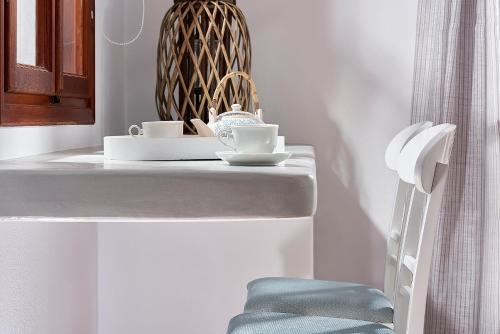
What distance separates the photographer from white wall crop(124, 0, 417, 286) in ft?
8.09

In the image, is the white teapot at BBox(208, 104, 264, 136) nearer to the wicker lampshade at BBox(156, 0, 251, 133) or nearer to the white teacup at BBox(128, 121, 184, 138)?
the white teacup at BBox(128, 121, 184, 138)

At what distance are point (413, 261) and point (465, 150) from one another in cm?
111

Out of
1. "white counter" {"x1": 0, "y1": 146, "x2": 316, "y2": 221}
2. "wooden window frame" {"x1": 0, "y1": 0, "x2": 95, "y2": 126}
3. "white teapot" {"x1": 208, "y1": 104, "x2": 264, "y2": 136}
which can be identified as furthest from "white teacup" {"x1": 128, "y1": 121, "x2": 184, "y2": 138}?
"white counter" {"x1": 0, "y1": 146, "x2": 316, "y2": 221}

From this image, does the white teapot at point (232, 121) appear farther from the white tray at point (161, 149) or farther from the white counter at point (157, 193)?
the white counter at point (157, 193)

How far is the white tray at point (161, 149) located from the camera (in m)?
1.33

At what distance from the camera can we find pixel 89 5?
2.04 meters

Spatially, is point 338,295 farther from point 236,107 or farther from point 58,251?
point 58,251

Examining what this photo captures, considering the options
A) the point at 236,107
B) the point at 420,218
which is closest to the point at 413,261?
the point at 420,218

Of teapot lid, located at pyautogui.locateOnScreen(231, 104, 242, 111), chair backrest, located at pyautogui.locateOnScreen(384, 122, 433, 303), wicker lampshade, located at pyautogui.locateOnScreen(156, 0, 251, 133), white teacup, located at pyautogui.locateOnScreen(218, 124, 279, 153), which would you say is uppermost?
wicker lampshade, located at pyautogui.locateOnScreen(156, 0, 251, 133)

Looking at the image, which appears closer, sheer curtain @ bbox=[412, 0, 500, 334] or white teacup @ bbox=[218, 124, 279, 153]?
white teacup @ bbox=[218, 124, 279, 153]

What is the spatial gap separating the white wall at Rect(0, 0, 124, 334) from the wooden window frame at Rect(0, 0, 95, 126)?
0.03 meters

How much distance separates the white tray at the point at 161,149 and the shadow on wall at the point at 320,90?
113 cm

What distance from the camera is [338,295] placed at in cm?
159

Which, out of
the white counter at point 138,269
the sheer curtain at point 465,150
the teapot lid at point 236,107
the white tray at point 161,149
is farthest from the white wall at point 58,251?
the sheer curtain at point 465,150
